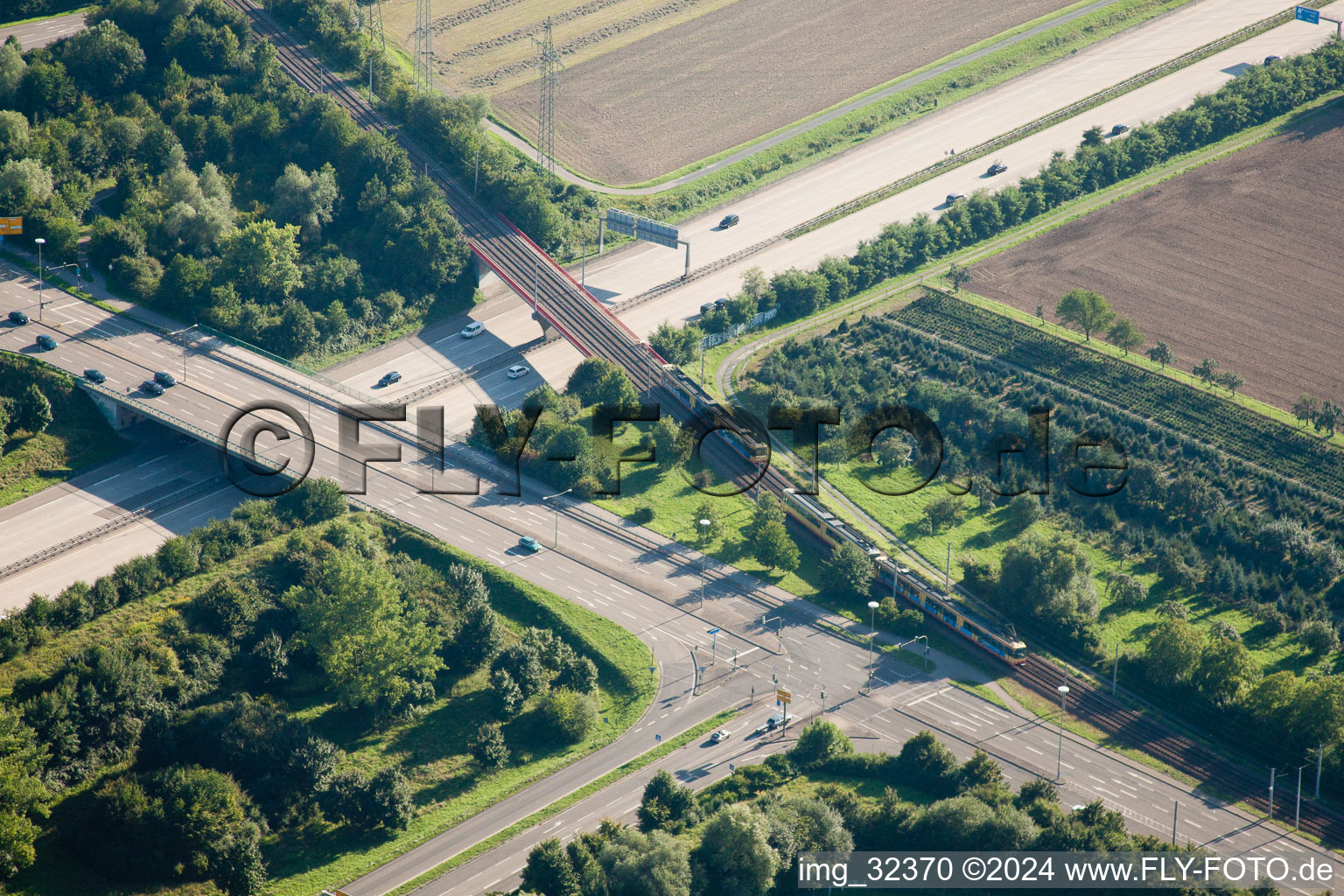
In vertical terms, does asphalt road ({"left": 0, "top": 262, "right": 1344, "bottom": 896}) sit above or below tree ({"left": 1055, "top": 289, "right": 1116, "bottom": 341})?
below

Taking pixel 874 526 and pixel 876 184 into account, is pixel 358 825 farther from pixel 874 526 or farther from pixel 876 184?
pixel 876 184

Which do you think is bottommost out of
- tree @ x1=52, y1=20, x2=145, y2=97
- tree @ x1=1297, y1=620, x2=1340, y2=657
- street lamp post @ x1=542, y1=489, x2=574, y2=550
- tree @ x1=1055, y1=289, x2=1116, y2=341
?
street lamp post @ x1=542, y1=489, x2=574, y2=550

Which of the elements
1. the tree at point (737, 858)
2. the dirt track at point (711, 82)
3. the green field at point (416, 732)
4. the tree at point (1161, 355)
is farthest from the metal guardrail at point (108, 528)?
the tree at point (1161, 355)

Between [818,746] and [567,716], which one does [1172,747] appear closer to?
[818,746]

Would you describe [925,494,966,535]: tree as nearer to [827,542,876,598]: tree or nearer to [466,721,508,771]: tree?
[827,542,876,598]: tree

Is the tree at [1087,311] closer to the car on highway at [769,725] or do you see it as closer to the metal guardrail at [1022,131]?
the metal guardrail at [1022,131]

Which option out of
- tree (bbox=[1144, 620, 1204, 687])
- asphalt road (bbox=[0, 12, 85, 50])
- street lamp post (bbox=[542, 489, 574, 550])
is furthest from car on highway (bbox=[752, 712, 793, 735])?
asphalt road (bbox=[0, 12, 85, 50])

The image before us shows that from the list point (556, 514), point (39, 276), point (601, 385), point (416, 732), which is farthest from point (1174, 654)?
point (39, 276)
